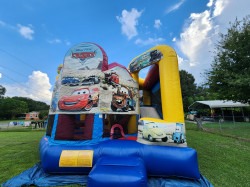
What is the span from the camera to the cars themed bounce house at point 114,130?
2.93 meters

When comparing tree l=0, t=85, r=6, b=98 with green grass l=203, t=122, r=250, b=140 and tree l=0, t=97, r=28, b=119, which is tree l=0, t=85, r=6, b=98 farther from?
green grass l=203, t=122, r=250, b=140

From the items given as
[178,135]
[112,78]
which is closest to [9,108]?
[112,78]

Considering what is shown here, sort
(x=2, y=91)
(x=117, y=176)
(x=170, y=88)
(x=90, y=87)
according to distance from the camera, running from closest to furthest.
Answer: (x=117, y=176)
(x=170, y=88)
(x=90, y=87)
(x=2, y=91)

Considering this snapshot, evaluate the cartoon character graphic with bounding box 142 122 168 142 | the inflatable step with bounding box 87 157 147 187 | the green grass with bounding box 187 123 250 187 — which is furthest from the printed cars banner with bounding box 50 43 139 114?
the green grass with bounding box 187 123 250 187

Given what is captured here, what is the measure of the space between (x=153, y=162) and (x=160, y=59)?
2427mm

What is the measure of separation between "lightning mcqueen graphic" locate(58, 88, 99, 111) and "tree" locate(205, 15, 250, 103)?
28.6 ft

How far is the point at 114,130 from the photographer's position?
453 centimetres

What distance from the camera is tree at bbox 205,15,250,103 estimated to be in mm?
9773

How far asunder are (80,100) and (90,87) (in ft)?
1.37

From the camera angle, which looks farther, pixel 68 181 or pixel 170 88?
pixel 170 88

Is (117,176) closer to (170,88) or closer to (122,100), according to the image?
(170,88)

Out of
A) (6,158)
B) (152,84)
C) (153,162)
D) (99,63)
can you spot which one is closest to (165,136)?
(153,162)

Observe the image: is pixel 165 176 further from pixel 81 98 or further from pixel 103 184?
pixel 81 98

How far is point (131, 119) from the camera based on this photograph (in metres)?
5.45
